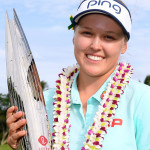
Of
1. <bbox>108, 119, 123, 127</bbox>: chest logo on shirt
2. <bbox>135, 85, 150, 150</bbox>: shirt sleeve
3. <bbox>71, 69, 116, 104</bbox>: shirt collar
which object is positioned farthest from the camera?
<bbox>71, 69, 116, 104</bbox>: shirt collar

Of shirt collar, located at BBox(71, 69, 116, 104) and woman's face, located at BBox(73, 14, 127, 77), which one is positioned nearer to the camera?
woman's face, located at BBox(73, 14, 127, 77)

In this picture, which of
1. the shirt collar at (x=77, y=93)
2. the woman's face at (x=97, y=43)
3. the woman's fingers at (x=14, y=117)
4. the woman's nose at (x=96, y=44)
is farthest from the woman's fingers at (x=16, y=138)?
the woman's nose at (x=96, y=44)

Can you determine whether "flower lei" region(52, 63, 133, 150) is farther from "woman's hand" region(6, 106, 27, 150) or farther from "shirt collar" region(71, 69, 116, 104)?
"woman's hand" region(6, 106, 27, 150)

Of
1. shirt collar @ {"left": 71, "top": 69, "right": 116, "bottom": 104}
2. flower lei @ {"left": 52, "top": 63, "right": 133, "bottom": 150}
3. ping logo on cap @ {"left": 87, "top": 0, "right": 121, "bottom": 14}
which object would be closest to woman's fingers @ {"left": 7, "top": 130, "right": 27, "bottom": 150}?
flower lei @ {"left": 52, "top": 63, "right": 133, "bottom": 150}

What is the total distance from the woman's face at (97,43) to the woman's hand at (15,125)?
70 cm

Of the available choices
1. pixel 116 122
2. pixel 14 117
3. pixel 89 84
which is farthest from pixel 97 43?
pixel 14 117

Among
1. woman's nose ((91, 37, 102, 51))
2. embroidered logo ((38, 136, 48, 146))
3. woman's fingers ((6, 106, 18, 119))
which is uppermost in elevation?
woman's nose ((91, 37, 102, 51))

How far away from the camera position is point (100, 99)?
3158 mm

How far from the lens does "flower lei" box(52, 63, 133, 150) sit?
3.02 meters

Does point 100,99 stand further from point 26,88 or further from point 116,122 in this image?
point 26,88

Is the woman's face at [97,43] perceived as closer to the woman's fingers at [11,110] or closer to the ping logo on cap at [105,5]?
the ping logo on cap at [105,5]

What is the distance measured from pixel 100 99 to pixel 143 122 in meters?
0.50

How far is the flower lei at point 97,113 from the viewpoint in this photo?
302cm

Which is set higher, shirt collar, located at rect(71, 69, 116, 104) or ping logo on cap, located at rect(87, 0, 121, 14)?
ping logo on cap, located at rect(87, 0, 121, 14)
